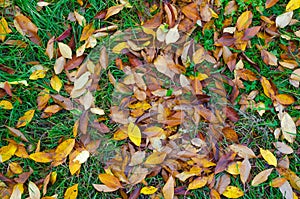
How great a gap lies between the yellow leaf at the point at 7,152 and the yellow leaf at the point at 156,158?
67 cm

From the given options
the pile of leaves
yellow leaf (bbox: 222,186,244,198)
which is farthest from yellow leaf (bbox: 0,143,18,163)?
yellow leaf (bbox: 222,186,244,198)

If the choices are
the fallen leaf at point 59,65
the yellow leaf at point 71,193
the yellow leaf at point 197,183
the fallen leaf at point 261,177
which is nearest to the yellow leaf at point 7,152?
the yellow leaf at point 71,193

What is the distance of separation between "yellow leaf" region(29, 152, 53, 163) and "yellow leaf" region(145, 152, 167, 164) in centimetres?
48

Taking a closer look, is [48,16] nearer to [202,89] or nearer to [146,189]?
[202,89]

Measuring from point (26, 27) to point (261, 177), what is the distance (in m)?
1.44

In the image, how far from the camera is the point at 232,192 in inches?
76.9

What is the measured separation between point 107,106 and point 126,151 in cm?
25

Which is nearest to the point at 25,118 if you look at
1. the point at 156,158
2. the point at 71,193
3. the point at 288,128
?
the point at 71,193

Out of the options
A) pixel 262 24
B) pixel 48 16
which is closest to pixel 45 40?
pixel 48 16

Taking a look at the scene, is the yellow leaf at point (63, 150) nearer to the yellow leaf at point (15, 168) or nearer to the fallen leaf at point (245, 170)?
the yellow leaf at point (15, 168)

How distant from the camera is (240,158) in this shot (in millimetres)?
2002

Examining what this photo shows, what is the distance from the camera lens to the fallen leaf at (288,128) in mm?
2014

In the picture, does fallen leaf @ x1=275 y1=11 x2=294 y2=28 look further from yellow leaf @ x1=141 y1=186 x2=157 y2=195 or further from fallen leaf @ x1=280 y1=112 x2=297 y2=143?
yellow leaf @ x1=141 y1=186 x2=157 y2=195

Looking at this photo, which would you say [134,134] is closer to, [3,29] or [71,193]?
[71,193]
